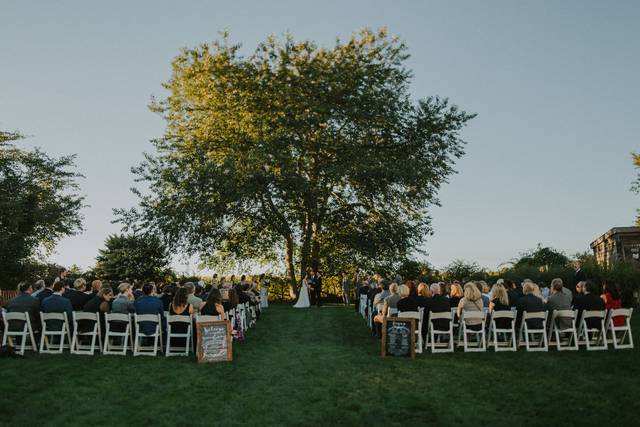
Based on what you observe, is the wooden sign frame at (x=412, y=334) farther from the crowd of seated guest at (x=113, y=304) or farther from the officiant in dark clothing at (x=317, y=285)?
the officiant in dark clothing at (x=317, y=285)

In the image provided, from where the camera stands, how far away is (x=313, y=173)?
29.6 metres

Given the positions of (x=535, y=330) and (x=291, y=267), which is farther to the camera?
(x=291, y=267)

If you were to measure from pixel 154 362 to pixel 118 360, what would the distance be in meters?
0.74

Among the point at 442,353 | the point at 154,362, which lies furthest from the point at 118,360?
the point at 442,353

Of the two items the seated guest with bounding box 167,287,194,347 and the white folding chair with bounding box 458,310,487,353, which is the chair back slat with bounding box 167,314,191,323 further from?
the white folding chair with bounding box 458,310,487,353

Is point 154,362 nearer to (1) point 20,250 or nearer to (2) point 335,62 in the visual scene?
(2) point 335,62

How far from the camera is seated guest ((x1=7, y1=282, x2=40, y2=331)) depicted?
1246cm

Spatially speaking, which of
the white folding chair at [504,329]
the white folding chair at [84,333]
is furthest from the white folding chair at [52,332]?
the white folding chair at [504,329]

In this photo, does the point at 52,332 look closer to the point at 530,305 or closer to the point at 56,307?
the point at 56,307

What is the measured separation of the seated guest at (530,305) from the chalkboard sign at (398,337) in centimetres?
250

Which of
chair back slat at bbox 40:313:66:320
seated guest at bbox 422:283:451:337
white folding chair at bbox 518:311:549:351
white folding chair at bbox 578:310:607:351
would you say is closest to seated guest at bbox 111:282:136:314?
chair back slat at bbox 40:313:66:320

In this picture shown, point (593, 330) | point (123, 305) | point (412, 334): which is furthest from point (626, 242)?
point (123, 305)

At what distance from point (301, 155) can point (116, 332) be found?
17.4 meters

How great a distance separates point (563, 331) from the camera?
1254 cm
